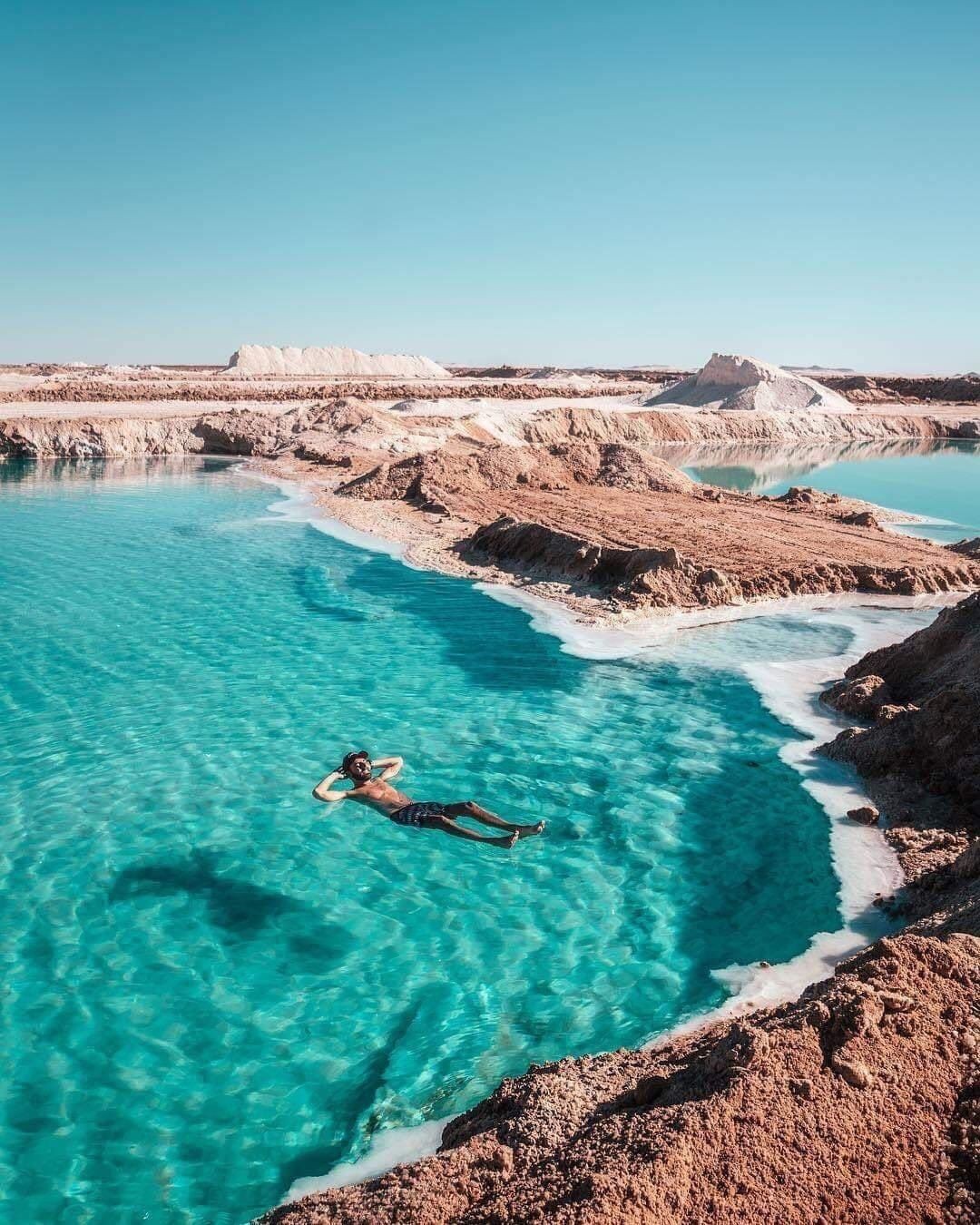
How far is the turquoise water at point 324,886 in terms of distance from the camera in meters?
4.57

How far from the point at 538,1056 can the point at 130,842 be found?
371 cm

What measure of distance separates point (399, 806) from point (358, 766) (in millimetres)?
468

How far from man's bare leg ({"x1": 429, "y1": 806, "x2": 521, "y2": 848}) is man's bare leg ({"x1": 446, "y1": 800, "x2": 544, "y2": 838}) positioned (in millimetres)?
31

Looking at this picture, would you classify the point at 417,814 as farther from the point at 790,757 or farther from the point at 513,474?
the point at 513,474

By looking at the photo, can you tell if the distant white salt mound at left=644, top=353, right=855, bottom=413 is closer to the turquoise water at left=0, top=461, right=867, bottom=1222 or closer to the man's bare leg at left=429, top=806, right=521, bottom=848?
the turquoise water at left=0, top=461, right=867, bottom=1222

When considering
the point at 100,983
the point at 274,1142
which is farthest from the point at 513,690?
the point at 274,1142

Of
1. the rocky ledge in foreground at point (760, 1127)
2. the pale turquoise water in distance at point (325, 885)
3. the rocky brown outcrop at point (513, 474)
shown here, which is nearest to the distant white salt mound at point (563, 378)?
the rocky brown outcrop at point (513, 474)

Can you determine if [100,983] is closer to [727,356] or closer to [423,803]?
[423,803]

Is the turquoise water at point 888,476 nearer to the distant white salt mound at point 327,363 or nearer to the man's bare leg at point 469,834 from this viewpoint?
the man's bare leg at point 469,834

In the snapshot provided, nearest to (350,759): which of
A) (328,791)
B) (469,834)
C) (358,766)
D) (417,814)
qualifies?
(358,766)

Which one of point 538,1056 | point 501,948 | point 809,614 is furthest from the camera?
point 809,614

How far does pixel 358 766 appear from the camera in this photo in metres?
7.35

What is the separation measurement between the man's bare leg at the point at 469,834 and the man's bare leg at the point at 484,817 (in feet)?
0.10

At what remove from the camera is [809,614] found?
13.3m
